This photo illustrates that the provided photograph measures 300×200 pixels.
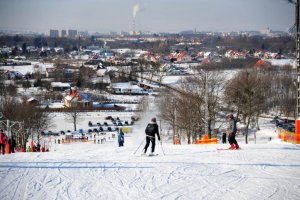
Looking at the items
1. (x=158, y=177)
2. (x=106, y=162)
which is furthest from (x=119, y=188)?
(x=106, y=162)

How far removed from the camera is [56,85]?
272 feet

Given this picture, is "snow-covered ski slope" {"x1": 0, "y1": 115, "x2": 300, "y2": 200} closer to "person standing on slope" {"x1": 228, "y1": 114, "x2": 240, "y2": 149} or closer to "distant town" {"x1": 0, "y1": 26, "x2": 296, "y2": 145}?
"person standing on slope" {"x1": 228, "y1": 114, "x2": 240, "y2": 149}

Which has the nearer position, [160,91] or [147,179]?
[147,179]

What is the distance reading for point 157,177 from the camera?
9938 mm

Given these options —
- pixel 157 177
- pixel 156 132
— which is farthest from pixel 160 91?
pixel 157 177

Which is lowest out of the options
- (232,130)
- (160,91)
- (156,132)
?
(160,91)

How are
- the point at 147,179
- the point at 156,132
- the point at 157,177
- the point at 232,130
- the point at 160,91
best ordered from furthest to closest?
the point at 160,91 < the point at 232,130 < the point at 156,132 < the point at 157,177 < the point at 147,179

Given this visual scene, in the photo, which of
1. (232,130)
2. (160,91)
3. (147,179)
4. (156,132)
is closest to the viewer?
(147,179)

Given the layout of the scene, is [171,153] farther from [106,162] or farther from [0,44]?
[0,44]

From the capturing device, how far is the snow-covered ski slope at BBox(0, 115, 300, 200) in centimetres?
864

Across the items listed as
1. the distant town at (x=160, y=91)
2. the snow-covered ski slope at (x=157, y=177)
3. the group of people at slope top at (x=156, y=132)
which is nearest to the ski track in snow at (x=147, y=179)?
the snow-covered ski slope at (x=157, y=177)

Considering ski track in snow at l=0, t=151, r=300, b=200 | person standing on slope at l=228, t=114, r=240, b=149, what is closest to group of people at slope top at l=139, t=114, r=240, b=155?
person standing on slope at l=228, t=114, r=240, b=149

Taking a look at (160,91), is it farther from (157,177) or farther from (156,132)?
(157,177)

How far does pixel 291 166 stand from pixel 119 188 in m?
4.67
